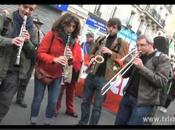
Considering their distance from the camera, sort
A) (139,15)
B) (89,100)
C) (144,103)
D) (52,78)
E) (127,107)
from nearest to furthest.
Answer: (144,103) → (127,107) → (52,78) → (89,100) → (139,15)

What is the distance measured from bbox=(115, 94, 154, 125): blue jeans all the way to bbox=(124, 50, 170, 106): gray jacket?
91 mm

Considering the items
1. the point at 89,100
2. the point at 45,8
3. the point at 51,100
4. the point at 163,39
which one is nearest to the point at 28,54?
the point at 51,100

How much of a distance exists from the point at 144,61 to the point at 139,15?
33.0 metres

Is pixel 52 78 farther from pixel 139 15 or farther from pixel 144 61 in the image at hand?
pixel 139 15

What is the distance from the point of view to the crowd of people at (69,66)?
511cm

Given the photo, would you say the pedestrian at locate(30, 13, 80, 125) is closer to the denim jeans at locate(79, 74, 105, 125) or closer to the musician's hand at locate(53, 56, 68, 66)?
the musician's hand at locate(53, 56, 68, 66)

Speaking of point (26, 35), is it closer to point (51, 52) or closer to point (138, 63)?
point (51, 52)

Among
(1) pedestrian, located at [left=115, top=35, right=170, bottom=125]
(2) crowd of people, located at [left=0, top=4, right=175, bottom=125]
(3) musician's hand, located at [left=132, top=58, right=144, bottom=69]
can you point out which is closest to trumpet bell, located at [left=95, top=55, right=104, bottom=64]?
(2) crowd of people, located at [left=0, top=4, right=175, bottom=125]

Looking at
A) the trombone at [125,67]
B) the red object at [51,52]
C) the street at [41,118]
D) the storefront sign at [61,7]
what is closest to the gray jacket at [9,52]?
the red object at [51,52]

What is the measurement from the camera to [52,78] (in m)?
5.82

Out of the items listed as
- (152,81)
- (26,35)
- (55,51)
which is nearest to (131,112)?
(152,81)

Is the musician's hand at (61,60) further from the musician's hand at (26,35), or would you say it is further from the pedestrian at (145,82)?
the pedestrian at (145,82)

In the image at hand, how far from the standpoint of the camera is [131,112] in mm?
5410

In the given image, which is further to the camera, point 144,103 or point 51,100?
point 51,100
